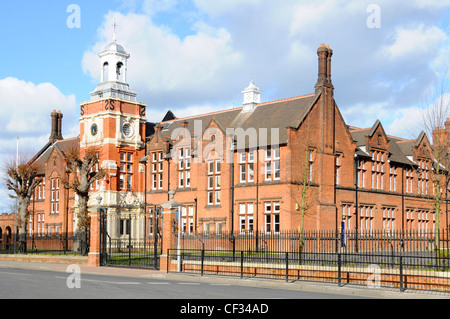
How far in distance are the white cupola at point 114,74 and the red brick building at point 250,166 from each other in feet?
0.34

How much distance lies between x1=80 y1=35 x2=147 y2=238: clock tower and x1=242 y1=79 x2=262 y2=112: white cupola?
1025 centimetres

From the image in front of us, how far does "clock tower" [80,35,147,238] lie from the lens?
48.3 meters

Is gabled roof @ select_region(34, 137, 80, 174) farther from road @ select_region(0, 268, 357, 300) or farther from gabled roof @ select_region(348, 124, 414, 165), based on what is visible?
road @ select_region(0, 268, 357, 300)

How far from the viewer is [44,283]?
18688 millimetres

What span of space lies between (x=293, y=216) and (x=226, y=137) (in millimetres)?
8227

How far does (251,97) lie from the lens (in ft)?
151

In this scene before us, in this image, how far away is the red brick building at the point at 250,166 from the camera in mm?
39906

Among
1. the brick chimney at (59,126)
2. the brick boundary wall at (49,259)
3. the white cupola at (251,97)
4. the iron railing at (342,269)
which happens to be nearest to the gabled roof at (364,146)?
the white cupola at (251,97)

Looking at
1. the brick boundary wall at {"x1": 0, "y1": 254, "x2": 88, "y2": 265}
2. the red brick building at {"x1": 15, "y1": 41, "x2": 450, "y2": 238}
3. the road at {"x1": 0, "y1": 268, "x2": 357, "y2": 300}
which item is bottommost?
the brick boundary wall at {"x1": 0, "y1": 254, "x2": 88, "y2": 265}

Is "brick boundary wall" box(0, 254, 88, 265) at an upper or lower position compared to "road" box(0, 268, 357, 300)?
lower

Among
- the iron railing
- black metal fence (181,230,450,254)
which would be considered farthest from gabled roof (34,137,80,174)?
the iron railing

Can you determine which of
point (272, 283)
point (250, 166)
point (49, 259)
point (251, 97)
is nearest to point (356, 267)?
point (272, 283)
